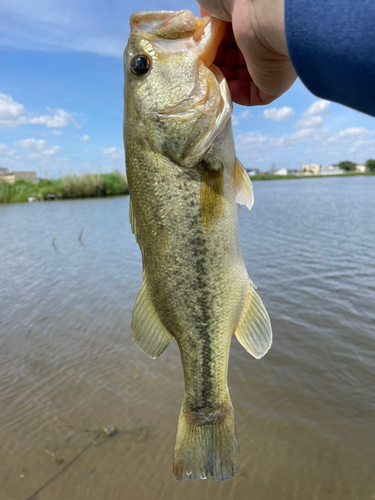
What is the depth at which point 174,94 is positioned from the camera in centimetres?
193

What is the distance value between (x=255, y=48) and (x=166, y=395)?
525 centimetres

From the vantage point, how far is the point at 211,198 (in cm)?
187

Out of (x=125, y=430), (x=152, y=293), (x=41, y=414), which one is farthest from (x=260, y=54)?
(x=41, y=414)

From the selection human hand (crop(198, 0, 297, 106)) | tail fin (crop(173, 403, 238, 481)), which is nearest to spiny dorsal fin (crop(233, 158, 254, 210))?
human hand (crop(198, 0, 297, 106))

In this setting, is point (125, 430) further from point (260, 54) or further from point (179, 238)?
point (260, 54)

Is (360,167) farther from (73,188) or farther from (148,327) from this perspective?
(148,327)

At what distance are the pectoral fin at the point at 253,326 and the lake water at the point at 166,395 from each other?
111 inches

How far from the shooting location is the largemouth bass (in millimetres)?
1883

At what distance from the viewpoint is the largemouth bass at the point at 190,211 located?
1.88 meters

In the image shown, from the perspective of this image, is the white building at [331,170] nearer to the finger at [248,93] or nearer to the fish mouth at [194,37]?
the finger at [248,93]

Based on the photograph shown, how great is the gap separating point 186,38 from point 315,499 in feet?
14.8

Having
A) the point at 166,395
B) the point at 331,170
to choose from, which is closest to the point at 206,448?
the point at 166,395

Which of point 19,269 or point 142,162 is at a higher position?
point 142,162

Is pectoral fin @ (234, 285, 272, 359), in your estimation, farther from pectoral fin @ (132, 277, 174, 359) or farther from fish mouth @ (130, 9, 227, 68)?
fish mouth @ (130, 9, 227, 68)
